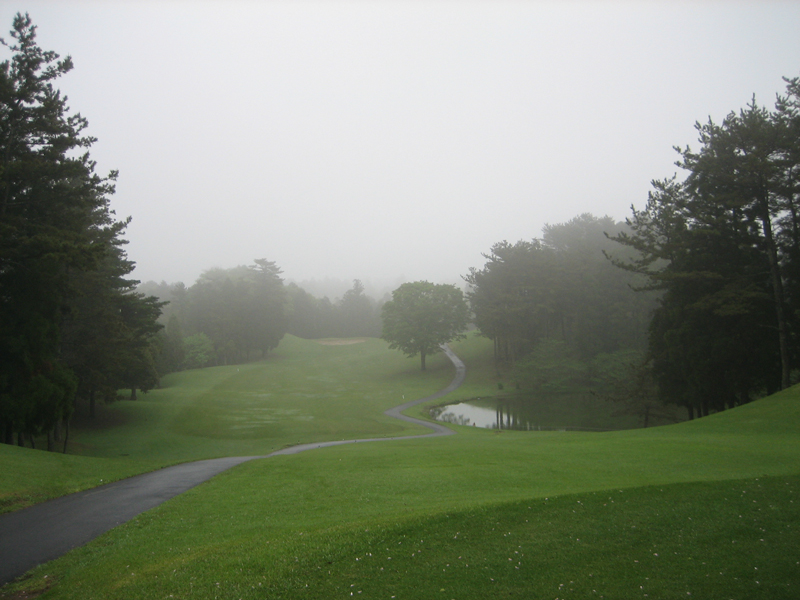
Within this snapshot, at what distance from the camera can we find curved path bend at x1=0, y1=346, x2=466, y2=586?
33.6 feet

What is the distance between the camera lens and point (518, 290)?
71500 mm

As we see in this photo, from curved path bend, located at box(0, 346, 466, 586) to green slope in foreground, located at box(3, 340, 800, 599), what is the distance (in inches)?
28.3

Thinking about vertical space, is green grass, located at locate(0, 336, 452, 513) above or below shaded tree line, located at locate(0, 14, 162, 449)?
below

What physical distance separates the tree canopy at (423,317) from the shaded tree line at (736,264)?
141 ft

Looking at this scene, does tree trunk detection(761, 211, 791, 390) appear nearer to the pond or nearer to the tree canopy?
the pond

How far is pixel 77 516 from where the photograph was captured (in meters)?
13.1

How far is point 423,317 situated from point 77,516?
6668 centimetres

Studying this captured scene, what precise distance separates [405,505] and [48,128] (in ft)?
91.0

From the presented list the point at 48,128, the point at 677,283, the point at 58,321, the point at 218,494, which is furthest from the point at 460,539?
the point at 677,283

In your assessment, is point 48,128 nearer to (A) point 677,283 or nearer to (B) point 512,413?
(A) point 677,283

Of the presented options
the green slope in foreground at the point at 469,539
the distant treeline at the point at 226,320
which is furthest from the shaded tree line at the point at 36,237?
the distant treeline at the point at 226,320

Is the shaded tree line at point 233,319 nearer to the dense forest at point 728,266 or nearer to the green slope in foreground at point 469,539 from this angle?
the dense forest at point 728,266

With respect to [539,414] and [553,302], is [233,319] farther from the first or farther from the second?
[539,414]

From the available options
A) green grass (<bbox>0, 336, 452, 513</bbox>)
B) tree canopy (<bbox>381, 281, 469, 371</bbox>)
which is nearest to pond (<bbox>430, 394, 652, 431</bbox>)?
green grass (<bbox>0, 336, 452, 513</bbox>)
